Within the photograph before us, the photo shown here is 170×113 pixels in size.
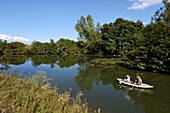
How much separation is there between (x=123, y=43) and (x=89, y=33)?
1621 centimetres

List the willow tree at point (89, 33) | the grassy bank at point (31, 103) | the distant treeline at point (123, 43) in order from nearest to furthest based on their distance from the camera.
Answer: the grassy bank at point (31, 103)
the distant treeline at point (123, 43)
the willow tree at point (89, 33)

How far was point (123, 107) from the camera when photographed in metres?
13.7

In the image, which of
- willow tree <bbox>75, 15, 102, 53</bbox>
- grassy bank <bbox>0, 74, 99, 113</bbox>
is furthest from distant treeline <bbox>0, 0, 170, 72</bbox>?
grassy bank <bbox>0, 74, 99, 113</bbox>

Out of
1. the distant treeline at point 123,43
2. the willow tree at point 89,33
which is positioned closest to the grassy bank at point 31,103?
→ the distant treeline at point 123,43

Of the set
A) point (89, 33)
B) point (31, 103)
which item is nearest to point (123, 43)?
point (89, 33)

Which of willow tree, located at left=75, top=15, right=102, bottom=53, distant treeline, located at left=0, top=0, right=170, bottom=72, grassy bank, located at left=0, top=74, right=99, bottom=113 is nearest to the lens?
grassy bank, located at left=0, top=74, right=99, bottom=113

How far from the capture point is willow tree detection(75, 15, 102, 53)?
225ft

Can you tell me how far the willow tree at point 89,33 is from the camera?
6856 cm

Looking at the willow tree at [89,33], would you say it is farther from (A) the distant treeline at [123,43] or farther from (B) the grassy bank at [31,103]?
(B) the grassy bank at [31,103]

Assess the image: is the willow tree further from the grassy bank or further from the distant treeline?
the grassy bank

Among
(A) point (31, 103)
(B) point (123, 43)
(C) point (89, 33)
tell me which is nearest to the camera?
(A) point (31, 103)

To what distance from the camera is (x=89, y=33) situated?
70.8m

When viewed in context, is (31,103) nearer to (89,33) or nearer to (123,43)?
(123,43)

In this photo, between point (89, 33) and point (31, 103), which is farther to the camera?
point (89, 33)
